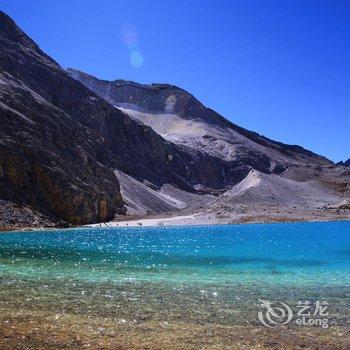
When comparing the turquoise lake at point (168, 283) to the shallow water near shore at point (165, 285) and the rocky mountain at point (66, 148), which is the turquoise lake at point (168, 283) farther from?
the rocky mountain at point (66, 148)

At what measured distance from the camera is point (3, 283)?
71.6ft

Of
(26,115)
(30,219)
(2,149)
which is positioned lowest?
(30,219)

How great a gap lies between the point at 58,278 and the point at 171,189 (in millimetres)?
114986

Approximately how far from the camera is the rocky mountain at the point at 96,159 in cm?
7925

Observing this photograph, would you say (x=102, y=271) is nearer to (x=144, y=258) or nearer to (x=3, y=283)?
(x=3, y=283)

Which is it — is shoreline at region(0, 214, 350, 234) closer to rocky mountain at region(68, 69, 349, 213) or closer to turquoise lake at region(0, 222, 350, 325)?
rocky mountain at region(68, 69, 349, 213)

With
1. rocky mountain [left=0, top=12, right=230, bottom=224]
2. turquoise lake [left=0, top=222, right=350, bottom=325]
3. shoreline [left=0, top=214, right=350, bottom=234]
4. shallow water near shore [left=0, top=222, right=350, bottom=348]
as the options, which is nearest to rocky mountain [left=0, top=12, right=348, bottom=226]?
rocky mountain [left=0, top=12, right=230, bottom=224]

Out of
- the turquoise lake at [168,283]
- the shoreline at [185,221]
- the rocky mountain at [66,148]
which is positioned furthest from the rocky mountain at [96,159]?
the turquoise lake at [168,283]

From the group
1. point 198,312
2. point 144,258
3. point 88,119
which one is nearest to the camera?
point 198,312

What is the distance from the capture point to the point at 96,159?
378 ft

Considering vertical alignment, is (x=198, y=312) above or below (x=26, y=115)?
below

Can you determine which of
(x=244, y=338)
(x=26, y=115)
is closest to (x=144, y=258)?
(x=244, y=338)

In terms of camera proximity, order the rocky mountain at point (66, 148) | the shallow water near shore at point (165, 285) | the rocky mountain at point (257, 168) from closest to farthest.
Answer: the shallow water near shore at point (165, 285) < the rocky mountain at point (66, 148) < the rocky mountain at point (257, 168)

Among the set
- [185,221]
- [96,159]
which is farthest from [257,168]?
[185,221]
